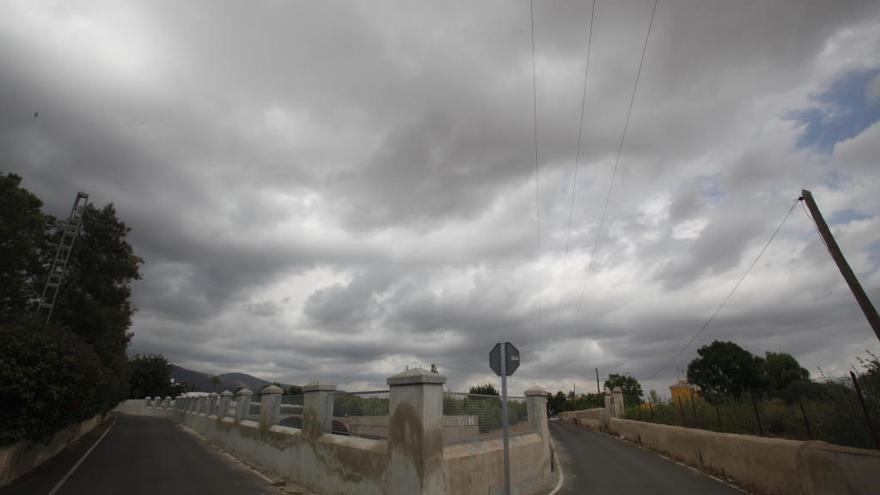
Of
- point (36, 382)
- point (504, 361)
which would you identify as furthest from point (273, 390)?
point (504, 361)

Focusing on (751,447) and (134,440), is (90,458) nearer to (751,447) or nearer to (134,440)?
(134,440)

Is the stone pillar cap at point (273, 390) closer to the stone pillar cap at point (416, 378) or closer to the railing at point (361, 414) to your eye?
the railing at point (361, 414)

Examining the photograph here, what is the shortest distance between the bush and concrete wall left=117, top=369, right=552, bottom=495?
5.47 meters

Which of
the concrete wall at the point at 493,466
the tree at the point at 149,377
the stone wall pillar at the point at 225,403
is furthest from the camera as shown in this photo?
the tree at the point at 149,377

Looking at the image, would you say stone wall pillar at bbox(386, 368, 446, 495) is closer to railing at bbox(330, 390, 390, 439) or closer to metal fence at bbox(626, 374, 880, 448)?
railing at bbox(330, 390, 390, 439)

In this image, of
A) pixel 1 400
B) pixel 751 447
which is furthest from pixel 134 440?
pixel 751 447

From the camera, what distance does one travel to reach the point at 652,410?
2678 centimetres

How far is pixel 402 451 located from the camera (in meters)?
7.68

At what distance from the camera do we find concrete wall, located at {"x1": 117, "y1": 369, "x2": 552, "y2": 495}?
7.48 m

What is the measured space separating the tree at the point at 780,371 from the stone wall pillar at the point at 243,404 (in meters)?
63.8

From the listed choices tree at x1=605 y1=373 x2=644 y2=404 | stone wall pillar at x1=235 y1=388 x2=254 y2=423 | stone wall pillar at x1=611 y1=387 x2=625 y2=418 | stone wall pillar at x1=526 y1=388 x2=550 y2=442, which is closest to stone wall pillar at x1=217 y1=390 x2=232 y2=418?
stone wall pillar at x1=235 y1=388 x2=254 y2=423

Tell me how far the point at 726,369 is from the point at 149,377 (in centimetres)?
8818

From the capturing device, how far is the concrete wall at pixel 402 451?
295 inches

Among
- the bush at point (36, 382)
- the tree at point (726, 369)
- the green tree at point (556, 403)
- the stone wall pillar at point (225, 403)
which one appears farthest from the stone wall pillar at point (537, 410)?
the green tree at point (556, 403)
